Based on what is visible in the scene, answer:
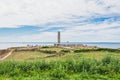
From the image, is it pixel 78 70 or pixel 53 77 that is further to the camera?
pixel 78 70

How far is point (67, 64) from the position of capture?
9273 mm

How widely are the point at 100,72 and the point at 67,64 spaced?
1301 millimetres

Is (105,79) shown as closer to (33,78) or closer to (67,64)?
(67,64)

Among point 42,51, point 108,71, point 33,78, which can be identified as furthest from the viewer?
point 42,51

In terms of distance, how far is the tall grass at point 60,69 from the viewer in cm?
849

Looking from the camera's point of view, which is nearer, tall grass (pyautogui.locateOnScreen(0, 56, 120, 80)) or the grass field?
the grass field

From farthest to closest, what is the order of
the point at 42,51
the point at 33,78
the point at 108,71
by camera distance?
the point at 42,51 < the point at 108,71 < the point at 33,78

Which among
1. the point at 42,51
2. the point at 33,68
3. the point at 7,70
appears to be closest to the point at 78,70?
the point at 33,68

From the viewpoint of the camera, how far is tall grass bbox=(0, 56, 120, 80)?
27.9ft

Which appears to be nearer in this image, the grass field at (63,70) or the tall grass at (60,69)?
the grass field at (63,70)

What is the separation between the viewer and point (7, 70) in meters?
9.10

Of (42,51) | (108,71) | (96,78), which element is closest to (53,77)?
(96,78)

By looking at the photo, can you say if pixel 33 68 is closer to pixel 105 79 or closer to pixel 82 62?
pixel 82 62

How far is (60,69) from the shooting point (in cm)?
865
